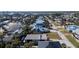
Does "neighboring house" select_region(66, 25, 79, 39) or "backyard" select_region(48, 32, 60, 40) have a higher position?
"neighboring house" select_region(66, 25, 79, 39)

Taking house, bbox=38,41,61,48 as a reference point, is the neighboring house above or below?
above

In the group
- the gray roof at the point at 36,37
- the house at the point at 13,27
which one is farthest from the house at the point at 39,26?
the house at the point at 13,27

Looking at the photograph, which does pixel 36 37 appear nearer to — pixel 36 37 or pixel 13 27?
pixel 36 37

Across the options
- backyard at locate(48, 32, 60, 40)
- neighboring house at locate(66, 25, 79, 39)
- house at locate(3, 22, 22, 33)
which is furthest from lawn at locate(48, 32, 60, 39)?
house at locate(3, 22, 22, 33)

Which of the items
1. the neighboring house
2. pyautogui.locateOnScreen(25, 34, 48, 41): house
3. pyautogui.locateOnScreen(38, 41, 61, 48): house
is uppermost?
the neighboring house

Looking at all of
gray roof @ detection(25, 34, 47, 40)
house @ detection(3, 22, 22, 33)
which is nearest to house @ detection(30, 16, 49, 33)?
gray roof @ detection(25, 34, 47, 40)

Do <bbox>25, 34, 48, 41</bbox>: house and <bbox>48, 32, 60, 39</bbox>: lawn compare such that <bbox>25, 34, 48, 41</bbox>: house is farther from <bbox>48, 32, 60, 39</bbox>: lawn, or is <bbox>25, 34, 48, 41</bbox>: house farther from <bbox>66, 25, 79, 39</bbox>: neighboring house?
<bbox>66, 25, 79, 39</bbox>: neighboring house

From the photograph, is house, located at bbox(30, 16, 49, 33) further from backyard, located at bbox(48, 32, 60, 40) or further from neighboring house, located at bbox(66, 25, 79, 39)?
neighboring house, located at bbox(66, 25, 79, 39)

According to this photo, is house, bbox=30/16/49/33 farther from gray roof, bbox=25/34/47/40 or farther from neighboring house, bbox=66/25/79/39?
neighboring house, bbox=66/25/79/39

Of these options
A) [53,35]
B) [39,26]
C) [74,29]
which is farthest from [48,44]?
[74,29]

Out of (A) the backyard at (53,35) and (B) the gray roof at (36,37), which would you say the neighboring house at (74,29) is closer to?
(A) the backyard at (53,35)
